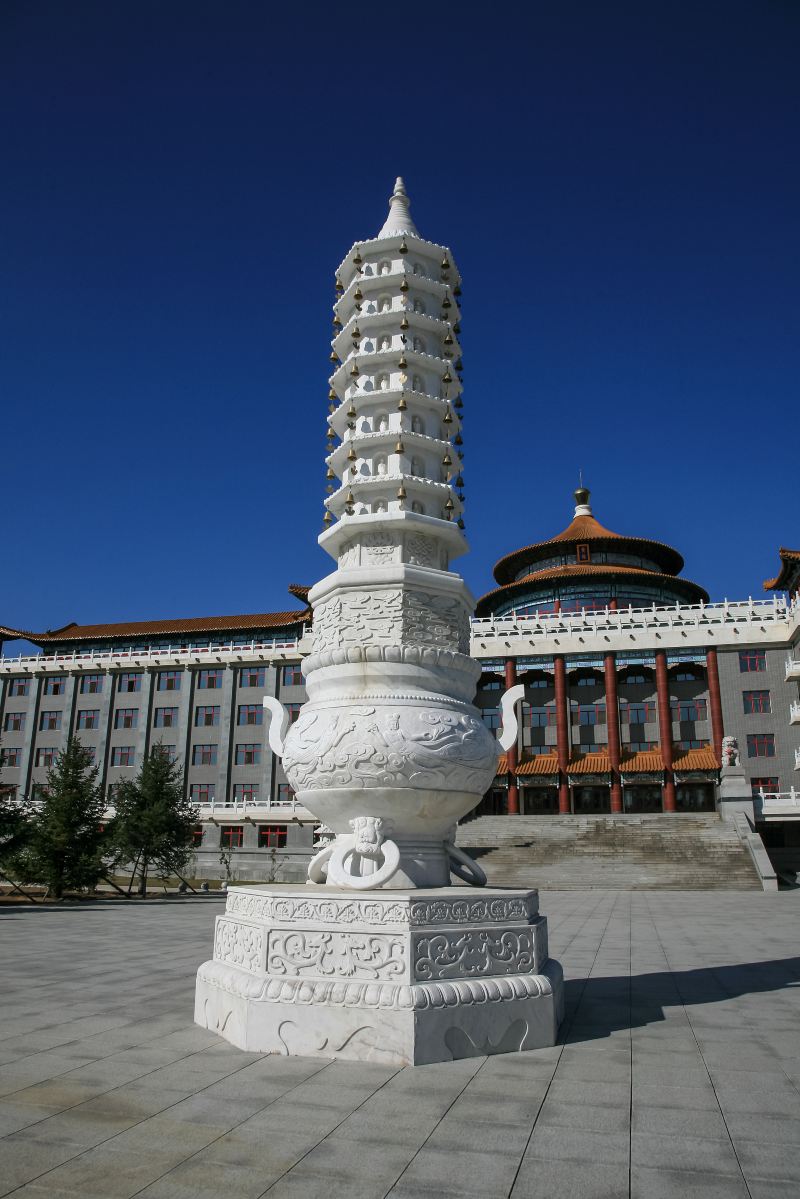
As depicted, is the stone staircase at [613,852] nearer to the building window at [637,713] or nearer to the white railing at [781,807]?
the white railing at [781,807]

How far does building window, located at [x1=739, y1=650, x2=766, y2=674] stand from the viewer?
48781 mm

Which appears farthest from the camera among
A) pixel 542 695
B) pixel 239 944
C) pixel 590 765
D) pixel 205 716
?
pixel 205 716

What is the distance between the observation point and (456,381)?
1188cm

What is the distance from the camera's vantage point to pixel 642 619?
5053cm

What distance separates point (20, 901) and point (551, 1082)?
1066 inches

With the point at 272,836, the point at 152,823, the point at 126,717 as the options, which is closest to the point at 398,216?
the point at 152,823

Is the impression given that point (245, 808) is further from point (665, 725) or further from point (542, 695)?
point (665, 725)

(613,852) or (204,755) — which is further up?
(204,755)

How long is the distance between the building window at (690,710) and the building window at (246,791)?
2699cm

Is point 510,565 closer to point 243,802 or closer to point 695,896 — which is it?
point 243,802

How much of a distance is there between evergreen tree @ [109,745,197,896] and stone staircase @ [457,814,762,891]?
13.4 meters

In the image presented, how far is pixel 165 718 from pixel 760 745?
→ 38.7m

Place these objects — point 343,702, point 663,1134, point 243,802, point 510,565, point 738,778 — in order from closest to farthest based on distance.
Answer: point 663,1134, point 343,702, point 738,778, point 243,802, point 510,565

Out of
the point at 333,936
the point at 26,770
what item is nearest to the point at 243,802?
the point at 26,770
